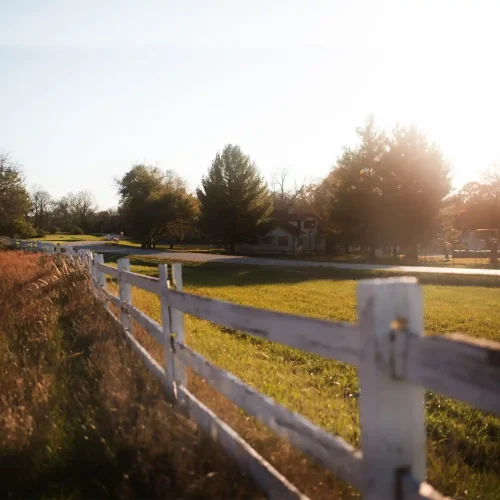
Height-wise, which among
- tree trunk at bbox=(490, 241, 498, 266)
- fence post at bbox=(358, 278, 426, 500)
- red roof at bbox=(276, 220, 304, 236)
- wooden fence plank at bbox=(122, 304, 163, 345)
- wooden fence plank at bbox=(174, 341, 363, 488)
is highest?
red roof at bbox=(276, 220, 304, 236)

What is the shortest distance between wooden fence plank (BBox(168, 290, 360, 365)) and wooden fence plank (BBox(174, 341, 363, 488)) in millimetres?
371

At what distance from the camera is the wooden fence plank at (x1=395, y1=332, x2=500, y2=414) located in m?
1.58

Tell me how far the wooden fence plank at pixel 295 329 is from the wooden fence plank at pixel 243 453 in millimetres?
687

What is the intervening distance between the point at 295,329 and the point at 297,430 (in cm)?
52

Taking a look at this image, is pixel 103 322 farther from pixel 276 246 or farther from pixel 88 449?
pixel 276 246

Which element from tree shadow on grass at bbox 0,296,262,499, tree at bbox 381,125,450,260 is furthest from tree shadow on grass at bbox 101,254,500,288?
tree shadow on grass at bbox 0,296,262,499

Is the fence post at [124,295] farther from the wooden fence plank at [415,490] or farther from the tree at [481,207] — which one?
the tree at [481,207]

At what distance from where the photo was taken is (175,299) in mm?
4430

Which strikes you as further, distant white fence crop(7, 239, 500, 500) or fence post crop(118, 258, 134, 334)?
fence post crop(118, 258, 134, 334)

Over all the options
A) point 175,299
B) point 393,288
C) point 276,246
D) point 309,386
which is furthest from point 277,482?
point 276,246

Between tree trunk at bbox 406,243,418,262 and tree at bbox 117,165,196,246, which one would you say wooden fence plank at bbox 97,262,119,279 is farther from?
tree at bbox 117,165,196,246

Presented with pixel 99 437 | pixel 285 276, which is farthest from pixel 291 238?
pixel 99 437

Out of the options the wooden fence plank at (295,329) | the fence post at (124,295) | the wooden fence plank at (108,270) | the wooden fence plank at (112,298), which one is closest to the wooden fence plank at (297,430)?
the wooden fence plank at (295,329)

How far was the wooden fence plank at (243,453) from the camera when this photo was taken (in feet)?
8.79
